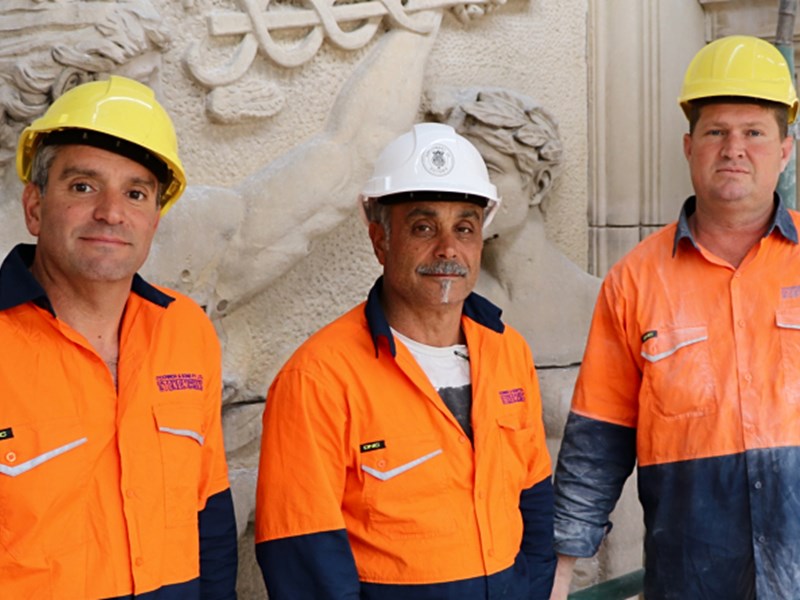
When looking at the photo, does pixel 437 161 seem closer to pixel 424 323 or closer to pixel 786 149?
pixel 424 323

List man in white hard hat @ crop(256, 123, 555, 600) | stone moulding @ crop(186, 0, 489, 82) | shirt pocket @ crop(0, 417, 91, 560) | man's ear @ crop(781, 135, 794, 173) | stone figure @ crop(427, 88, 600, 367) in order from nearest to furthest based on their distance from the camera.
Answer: shirt pocket @ crop(0, 417, 91, 560), man in white hard hat @ crop(256, 123, 555, 600), man's ear @ crop(781, 135, 794, 173), stone moulding @ crop(186, 0, 489, 82), stone figure @ crop(427, 88, 600, 367)

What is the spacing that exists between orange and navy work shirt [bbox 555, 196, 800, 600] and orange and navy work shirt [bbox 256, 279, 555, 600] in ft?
1.07

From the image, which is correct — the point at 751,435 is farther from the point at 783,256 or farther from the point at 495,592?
the point at 495,592

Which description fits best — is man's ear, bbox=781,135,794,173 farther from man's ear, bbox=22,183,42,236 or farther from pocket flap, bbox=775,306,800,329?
man's ear, bbox=22,183,42,236

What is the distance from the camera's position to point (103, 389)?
191 centimetres

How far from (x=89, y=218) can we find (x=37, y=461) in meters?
0.41

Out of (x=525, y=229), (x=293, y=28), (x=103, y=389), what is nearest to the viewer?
(x=103, y=389)

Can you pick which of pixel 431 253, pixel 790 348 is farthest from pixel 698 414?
pixel 431 253

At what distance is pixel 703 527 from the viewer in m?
2.26

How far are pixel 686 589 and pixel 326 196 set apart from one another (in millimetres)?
1565

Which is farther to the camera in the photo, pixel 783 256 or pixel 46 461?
pixel 783 256

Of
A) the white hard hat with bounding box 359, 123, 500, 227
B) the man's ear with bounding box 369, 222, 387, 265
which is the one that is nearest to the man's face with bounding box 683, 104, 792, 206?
the white hard hat with bounding box 359, 123, 500, 227

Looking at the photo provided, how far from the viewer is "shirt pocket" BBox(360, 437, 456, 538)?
2064mm

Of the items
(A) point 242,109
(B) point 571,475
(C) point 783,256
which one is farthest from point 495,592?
(A) point 242,109
